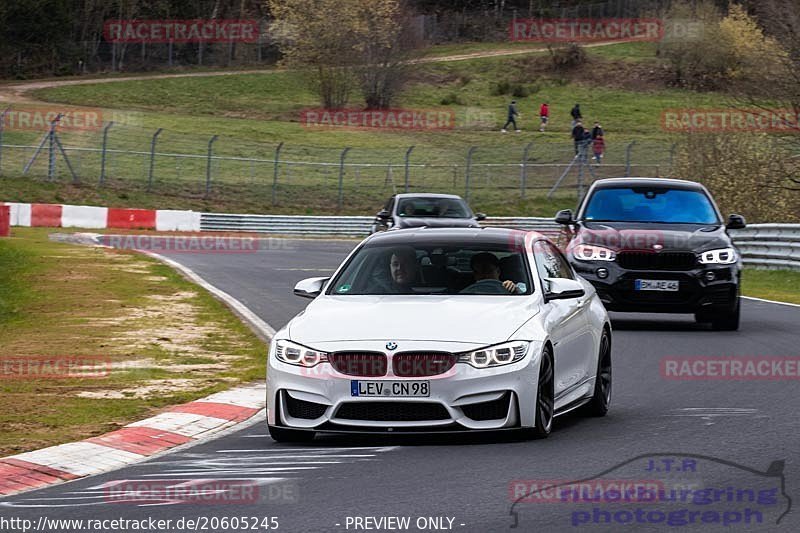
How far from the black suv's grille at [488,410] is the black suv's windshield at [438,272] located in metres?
1.25

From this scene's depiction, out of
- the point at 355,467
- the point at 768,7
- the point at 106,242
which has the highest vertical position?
the point at 768,7

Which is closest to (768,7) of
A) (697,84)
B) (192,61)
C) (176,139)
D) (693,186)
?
(693,186)

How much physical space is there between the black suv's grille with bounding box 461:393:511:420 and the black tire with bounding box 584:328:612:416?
172cm

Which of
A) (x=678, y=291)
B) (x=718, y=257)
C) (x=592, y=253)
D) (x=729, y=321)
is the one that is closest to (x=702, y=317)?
(x=729, y=321)

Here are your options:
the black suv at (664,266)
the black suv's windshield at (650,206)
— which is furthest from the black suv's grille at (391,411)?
the black suv's windshield at (650,206)

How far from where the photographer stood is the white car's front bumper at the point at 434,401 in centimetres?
884

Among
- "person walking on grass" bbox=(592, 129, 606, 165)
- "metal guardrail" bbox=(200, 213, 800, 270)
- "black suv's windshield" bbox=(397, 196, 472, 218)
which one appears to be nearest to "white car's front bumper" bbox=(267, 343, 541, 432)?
"black suv's windshield" bbox=(397, 196, 472, 218)

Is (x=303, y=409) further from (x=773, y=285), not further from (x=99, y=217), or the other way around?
(x=99, y=217)

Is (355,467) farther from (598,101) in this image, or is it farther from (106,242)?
(598,101)

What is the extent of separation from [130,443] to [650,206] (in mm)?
9813

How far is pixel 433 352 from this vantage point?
8.87 metres

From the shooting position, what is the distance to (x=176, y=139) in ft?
199

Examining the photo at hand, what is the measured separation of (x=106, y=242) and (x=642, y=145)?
2739 cm

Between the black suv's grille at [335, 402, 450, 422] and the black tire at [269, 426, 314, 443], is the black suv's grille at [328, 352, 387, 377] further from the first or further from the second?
the black tire at [269, 426, 314, 443]
